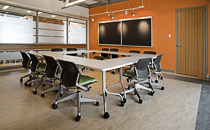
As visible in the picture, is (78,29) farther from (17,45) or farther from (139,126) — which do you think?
(139,126)

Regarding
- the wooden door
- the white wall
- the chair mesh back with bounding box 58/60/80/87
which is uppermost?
the white wall

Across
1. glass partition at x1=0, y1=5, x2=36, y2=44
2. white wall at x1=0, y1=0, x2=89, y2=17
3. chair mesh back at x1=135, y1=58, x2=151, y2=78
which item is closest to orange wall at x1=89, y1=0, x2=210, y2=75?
white wall at x1=0, y1=0, x2=89, y2=17

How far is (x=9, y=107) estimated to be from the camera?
2.72 meters

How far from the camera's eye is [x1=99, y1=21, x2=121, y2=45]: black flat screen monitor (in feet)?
24.6

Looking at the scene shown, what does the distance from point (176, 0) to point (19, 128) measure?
6.04 meters

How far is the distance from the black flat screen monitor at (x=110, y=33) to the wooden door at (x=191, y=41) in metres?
2.79

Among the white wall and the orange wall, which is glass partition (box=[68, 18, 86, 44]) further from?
the orange wall

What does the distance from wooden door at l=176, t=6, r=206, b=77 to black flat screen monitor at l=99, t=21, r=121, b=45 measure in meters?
2.79

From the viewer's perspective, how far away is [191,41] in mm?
5270

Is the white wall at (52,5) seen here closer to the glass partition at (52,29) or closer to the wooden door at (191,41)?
the glass partition at (52,29)

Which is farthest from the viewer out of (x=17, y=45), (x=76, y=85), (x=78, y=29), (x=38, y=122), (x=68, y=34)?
(x=78, y=29)

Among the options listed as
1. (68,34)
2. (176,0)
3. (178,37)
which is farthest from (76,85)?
(68,34)

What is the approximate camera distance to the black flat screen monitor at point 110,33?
7.51m

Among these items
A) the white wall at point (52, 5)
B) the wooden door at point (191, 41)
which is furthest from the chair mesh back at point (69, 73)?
the white wall at point (52, 5)
